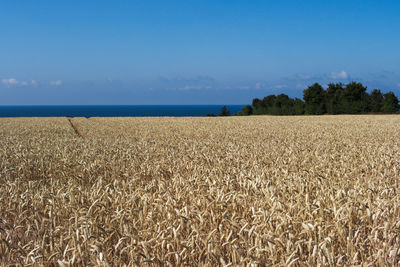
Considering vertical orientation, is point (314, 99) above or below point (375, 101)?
above

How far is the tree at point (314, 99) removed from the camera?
58.9 m

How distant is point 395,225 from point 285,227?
135cm

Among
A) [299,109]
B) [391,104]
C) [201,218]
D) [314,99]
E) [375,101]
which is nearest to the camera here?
[201,218]

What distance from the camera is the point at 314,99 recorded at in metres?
60.8

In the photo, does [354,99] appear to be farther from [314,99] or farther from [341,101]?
[314,99]

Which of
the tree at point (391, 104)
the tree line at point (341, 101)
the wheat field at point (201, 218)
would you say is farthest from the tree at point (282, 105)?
the wheat field at point (201, 218)

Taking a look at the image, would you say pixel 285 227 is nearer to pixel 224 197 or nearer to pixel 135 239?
pixel 224 197

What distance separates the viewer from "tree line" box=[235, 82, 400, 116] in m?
56.3

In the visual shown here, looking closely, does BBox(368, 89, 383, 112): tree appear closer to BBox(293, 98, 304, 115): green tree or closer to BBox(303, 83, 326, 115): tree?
BBox(303, 83, 326, 115): tree

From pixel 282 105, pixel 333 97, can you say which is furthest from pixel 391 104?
pixel 282 105

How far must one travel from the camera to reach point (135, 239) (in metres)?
3.08

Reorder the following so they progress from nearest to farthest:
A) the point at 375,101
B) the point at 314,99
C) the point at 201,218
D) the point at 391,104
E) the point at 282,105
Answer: the point at 201,218
the point at 391,104
the point at 375,101
the point at 314,99
the point at 282,105

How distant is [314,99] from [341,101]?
177 inches

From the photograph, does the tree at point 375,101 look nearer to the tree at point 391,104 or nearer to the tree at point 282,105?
the tree at point 391,104
